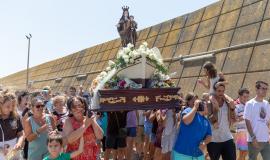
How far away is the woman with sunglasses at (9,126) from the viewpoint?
5.84 meters

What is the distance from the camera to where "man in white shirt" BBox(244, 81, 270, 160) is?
7.16m

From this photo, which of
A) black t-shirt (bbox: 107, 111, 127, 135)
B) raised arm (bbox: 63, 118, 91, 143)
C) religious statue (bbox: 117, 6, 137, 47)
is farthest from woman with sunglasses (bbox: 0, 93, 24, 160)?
religious statue (bbox: 117, 6, 137, 47)

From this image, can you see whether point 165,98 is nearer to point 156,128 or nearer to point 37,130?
point 37,130

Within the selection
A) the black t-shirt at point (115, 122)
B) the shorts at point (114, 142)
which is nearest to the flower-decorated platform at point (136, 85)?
the black t-shirt at point (115, 122)

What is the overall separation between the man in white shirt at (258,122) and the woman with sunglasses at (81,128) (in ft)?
9.80

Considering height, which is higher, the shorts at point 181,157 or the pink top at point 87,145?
the pink top at point 87,145

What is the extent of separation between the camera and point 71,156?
5340 mm

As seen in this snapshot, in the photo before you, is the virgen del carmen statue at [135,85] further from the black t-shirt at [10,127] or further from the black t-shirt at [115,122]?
the black t-shirt at [115,122]

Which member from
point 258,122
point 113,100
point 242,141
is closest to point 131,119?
point 242,141

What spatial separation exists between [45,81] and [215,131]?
34111mm

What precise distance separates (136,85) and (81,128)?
1297mm

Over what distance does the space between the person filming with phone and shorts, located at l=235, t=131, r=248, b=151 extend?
2.52m

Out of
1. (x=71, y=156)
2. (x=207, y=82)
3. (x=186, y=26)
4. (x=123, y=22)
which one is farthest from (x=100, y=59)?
(x=71, y=156)

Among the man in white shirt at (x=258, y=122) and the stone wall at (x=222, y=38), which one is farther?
the stone wall at (x=222, y=38)
